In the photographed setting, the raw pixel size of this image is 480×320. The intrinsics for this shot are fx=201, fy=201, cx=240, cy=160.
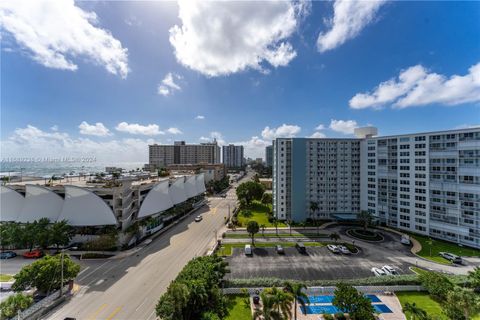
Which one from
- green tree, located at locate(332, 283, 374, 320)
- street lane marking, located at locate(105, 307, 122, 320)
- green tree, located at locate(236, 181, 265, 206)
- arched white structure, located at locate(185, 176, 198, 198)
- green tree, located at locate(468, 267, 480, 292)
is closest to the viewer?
green tree, located at locate(332, 283, 374, 320)

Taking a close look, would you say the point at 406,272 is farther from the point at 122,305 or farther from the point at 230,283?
the point at 122,305

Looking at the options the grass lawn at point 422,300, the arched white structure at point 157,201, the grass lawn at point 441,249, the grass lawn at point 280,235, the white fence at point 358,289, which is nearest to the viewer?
the grass lawn at point 422,300

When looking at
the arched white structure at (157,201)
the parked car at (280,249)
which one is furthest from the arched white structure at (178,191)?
the parked car at (280,249)

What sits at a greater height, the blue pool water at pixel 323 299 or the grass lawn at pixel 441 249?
the grass lawn at pixel 441 249

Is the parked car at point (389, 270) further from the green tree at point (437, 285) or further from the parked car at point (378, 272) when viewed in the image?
the green tree at point (437, 285)

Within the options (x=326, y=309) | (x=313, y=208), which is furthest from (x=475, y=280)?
(x=313, y=208)

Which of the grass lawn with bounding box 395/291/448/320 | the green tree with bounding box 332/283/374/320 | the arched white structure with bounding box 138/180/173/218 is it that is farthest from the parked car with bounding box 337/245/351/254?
the arched white structure with bounding box 138/180/173/218

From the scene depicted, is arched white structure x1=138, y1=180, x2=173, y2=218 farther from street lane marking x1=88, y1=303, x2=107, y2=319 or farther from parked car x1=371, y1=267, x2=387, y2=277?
parked car x1=371, y1=267, x2=387, y2=277
